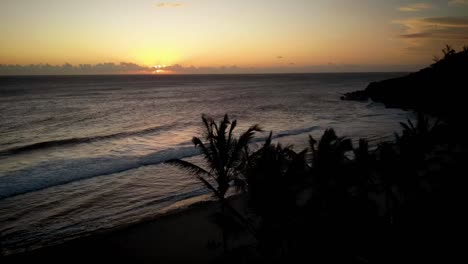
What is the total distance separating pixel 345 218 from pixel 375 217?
2.22 metres

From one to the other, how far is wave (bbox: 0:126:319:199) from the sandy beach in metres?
9.14

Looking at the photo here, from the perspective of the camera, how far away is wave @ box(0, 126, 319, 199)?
917 inches

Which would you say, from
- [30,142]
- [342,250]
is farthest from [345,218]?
[30,142]

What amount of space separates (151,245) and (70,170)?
14.2 meters

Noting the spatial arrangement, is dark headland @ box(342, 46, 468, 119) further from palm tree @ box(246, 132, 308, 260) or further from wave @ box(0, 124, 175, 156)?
palm tree @ box(246, 132, 308, 260)

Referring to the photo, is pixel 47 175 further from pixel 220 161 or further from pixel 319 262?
pixel 319 262

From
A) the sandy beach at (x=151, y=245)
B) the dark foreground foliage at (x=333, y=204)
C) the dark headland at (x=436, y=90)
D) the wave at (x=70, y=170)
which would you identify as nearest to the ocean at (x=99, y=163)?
the wave at (x=70, y=170)

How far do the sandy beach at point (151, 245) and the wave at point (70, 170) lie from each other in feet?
30.0

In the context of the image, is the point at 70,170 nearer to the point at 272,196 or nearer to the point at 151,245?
the point at 151,245

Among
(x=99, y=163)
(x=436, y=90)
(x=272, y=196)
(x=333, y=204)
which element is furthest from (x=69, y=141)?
(x=436, y=90)

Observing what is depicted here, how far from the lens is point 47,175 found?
25.3 m

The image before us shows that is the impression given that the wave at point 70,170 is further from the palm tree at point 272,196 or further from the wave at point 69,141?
the palm tree at point 272,196

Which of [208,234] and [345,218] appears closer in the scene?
[345,218]

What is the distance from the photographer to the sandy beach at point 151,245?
14930mm
